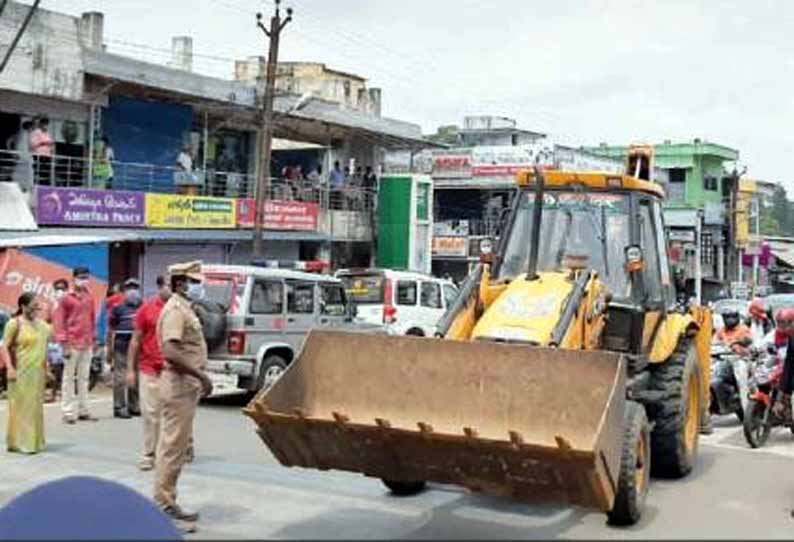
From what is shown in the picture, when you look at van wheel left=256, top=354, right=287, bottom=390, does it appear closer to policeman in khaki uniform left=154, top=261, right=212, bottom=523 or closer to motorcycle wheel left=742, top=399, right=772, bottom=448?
motorcycle wheel left=742, top=399, right=772, bottom=448

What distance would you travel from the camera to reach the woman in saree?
11156 millimetres

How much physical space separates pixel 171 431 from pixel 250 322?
7.16m

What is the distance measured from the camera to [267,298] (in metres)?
15.8

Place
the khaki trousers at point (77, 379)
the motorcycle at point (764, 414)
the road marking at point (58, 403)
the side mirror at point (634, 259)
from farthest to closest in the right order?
1. the road marking at point (58, 403)
2. the khaki trousers at point (77, 379)
3. the motorcycle at point (764, 414)
4. the side mirror at point (634, 259)

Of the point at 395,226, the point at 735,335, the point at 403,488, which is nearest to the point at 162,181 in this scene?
the point at 395,226

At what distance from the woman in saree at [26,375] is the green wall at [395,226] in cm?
2386

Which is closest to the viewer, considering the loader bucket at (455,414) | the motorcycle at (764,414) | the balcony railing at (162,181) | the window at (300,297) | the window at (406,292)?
the loader bucket at (455,414)

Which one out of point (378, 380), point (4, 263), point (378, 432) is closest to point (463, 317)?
point (378, 380)

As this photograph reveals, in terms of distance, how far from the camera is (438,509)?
8695 mm

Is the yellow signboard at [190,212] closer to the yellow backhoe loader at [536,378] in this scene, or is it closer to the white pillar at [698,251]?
the yellow backhoe loader at [536,378]

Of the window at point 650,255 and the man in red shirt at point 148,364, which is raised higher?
the window at point 650,255

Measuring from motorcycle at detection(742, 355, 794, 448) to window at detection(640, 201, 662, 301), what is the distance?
9.14ft

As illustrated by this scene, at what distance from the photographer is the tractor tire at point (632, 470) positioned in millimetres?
8008

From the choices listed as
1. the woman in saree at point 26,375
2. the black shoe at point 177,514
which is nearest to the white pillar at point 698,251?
the woman in saree at point 26,375
